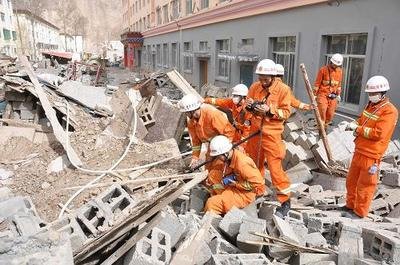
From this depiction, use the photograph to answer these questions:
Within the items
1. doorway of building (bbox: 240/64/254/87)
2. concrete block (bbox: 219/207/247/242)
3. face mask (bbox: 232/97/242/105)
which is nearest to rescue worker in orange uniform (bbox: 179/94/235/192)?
concrete block (bbox: 219/207/247/242)

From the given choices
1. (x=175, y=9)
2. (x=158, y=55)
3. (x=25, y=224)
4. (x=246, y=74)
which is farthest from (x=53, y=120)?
(x=158, y=55)

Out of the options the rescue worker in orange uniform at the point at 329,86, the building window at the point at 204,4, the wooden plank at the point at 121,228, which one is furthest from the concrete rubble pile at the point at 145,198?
the building window at the point at 204,4

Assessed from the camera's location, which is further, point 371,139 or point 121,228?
point 371,139

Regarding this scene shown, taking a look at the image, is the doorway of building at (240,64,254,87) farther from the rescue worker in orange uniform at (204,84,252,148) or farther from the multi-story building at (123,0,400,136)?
the rescue worker in orange uniform at (204,84,252,148)

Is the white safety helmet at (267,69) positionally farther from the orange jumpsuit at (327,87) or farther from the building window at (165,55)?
the building window at (165,55)

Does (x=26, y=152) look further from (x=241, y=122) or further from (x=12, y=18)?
(x=12, y=18)

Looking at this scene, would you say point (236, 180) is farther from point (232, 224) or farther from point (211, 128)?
point (211, 128)

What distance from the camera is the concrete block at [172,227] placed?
3.56 metres

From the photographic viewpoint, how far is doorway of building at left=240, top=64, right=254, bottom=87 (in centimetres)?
1364

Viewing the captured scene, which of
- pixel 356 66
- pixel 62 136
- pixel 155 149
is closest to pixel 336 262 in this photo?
pixel 155 149

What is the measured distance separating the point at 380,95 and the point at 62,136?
18.3 ft

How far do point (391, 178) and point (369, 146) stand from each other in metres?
1.41

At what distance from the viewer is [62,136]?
6.88m

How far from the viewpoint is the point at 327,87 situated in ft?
24.9
